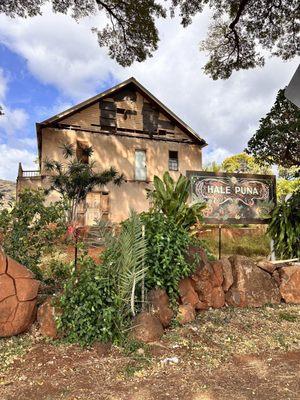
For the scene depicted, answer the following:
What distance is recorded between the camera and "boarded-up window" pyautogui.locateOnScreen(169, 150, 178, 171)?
20.7m

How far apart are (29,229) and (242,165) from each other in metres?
29.7

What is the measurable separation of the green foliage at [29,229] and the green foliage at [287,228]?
5130mm

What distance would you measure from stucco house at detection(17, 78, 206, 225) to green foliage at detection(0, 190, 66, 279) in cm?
1201

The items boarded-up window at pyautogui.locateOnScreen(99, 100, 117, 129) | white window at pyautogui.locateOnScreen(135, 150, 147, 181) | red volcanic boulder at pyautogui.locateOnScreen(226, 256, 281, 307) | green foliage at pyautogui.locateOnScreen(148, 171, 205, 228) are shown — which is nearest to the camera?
red volcanic boulder at pyautogui.locateOnScreen(226, 256, 281, 307)

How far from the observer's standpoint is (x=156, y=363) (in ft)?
12.4

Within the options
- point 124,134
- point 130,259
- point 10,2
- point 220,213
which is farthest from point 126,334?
point 124,134

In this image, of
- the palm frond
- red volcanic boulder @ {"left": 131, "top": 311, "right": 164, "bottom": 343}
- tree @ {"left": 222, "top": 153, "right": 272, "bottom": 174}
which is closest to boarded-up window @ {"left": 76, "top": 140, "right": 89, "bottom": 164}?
the palm frond

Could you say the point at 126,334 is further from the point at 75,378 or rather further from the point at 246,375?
the point at 246,375

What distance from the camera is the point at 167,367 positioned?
3.73 metres

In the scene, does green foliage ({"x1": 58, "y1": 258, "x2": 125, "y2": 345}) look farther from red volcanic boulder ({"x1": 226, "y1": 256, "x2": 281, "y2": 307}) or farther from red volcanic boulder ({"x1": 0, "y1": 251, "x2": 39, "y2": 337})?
red volcanic boulder ({"x1": 226, "y1": 256, "x2": 281, "y2": 307})

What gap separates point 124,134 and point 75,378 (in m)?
17.5

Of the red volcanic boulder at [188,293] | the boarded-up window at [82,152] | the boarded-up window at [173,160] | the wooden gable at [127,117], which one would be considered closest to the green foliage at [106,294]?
the red volcanic boulder at [188,293]

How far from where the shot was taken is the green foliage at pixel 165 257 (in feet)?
16.1

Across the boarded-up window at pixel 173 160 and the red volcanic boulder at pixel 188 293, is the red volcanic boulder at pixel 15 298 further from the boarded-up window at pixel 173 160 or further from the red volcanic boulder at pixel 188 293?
the boarded-up window at pixel 173 160
